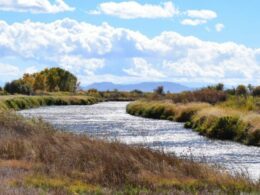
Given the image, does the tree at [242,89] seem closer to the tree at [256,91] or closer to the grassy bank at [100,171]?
the tree at [256,91]

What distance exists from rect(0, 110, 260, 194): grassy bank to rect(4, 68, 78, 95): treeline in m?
118

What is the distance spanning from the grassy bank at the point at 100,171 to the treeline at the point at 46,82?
118 metres

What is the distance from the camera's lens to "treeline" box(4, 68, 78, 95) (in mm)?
136625

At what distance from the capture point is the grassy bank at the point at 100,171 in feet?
43.2

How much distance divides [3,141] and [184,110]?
130 feet

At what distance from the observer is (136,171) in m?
15.7

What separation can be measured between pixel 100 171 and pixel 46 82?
156m

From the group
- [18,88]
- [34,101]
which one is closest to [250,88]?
[34,101]

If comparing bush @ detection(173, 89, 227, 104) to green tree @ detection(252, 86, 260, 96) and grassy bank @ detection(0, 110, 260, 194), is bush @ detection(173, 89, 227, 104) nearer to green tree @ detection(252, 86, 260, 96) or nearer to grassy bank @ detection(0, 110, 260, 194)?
green tree @ detection(252, 86, 260, 96)

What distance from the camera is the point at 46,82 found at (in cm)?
16938

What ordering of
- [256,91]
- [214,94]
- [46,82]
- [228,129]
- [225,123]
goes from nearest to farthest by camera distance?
[228,129]
[225,123]
[214,94]
[256,91]
[46,82]

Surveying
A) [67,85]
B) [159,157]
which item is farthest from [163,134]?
[67,85]

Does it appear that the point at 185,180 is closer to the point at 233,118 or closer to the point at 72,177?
the point at 72,177

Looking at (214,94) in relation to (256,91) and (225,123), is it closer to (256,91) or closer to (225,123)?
(256,91)
